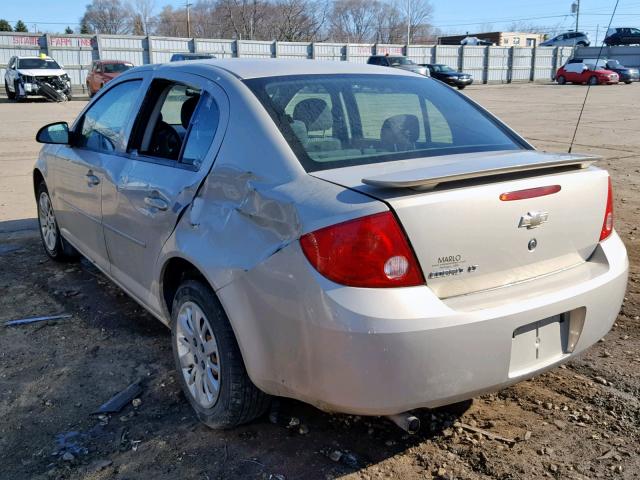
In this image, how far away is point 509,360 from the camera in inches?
94.3

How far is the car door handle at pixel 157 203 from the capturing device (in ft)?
10.2

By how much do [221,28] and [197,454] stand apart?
288ft

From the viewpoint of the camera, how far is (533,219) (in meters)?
2.51

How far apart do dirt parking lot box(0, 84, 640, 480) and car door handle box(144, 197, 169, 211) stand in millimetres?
964

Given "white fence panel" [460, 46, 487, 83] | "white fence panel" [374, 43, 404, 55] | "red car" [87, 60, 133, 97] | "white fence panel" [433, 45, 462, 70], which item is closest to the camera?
"red car" [87, 60, 133, 97]

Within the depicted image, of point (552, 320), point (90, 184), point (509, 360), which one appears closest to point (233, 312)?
point (509, 360)

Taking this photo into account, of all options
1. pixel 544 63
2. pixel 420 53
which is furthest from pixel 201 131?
pixel 544 63

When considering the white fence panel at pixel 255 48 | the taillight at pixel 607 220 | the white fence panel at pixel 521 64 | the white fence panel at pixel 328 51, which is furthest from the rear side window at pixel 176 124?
the white fence panel at pixel 521 64

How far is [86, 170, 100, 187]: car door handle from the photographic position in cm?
392

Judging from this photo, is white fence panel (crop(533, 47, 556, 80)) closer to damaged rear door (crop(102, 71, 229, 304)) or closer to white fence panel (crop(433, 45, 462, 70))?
white fence panel (crop(433, 45, 462, 70))

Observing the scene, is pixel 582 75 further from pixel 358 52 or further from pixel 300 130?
pixel 300 130

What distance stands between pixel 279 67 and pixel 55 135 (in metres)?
2.09

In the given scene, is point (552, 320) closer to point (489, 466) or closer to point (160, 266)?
point (489, 466)

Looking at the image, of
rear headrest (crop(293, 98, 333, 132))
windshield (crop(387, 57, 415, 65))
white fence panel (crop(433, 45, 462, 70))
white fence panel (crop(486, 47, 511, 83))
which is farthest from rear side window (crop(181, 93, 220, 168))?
white fence panel (crop(486, 47, 511, 83))
